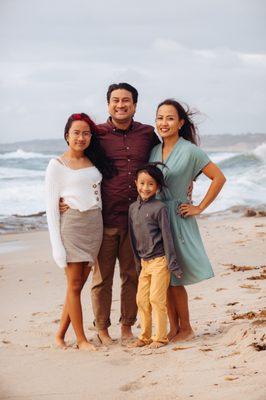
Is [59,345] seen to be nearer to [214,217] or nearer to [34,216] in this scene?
[214,217]

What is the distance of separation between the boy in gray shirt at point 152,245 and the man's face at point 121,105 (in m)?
0.42

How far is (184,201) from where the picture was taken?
482cm

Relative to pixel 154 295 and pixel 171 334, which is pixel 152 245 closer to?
pixel 154 295

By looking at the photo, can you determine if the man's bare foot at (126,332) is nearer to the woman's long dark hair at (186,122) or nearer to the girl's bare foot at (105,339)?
the girl's bare foot at (105,339)

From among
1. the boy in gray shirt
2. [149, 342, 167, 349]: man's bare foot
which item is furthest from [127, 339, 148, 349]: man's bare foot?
[149, 342, 167, 349]: man's bare foot

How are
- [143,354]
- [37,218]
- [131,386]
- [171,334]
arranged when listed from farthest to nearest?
[37,218], [171,334], [143,354], [131,386]

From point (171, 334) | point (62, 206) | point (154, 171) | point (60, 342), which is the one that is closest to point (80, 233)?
point (62, 206)

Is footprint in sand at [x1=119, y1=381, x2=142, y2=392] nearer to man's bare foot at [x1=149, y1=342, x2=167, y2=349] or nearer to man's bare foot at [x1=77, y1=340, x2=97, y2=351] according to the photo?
man's bare foot at [x1=149, y1=342, x2=167, y2=349]

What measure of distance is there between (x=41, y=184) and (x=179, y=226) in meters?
16.4

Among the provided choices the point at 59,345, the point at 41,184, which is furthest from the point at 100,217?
the point at 41,184

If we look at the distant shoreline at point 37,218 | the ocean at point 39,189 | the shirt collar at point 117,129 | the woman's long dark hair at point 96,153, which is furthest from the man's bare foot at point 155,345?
the ocean at point 39,189

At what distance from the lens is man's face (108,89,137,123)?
4848 mm

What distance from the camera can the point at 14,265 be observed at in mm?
8508

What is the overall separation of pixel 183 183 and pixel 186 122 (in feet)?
1.45
